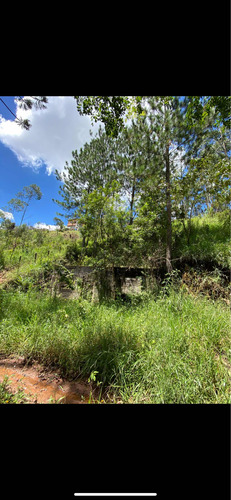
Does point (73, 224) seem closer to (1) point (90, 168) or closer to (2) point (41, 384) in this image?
(1) point (90, 168)

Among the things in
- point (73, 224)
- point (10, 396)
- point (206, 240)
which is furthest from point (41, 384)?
point (73, 224)

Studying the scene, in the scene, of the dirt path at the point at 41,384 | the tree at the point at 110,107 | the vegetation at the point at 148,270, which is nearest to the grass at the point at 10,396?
the dirt path at the point at 41,384

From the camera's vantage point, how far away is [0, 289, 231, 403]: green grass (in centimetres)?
123

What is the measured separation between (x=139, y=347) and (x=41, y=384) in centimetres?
98

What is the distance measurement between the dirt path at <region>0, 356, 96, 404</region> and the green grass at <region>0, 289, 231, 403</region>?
9 cm

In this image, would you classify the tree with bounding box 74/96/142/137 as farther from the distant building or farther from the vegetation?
the distant building

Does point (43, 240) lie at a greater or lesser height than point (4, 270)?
greater

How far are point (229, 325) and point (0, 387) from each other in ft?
7.31

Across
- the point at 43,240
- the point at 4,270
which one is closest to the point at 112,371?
the point at 4,270

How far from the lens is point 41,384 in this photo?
4.83 feet

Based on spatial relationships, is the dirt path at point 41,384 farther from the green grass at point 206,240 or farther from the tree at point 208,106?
the green grass at point 206,240
